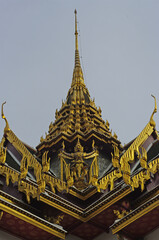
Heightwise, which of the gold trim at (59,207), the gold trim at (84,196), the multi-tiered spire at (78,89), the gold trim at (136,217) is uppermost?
the multi-tiered spire at (78,89)

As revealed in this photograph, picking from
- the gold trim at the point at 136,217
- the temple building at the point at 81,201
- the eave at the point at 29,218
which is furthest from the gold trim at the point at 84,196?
the gold trim at the point at 136,217

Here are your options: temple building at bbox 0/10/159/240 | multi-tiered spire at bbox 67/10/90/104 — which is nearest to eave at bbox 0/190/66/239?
temple building at bbox 0/10/159/240

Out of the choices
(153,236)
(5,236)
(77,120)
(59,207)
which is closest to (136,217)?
(153,236)

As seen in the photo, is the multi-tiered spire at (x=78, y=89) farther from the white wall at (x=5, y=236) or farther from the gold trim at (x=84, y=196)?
the white wall at (x=5, y=236)

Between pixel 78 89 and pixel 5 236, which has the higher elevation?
pixel 78 89

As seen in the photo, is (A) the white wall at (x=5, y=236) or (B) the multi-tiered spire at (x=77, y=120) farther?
(B) the multi-tiered spire at (x=77, y=120)

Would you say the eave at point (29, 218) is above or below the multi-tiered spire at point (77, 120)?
below

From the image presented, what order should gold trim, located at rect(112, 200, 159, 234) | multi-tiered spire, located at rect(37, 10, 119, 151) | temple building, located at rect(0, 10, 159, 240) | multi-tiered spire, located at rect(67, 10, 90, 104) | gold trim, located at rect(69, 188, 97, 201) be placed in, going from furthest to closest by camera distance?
multi-tiered spire, located at rect(67, 10, 90, 104) < multi-tiered spire, located at rect(37, 10, 119, 151) < gold trim, located at rect(69, 188, 97, 201) < temple building, located at rect(0, 10, 159, 240) < gold trim, located at rect(112, 200, 159, 234)

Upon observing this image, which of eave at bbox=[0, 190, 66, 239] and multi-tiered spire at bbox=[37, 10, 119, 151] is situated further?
multi-tiered spire at bbox=[37, 10, 119, 151]

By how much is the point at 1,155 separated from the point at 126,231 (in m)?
3.86

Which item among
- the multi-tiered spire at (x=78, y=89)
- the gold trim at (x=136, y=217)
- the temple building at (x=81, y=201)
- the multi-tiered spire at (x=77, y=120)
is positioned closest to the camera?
the gold trim at (x=136, y=217)

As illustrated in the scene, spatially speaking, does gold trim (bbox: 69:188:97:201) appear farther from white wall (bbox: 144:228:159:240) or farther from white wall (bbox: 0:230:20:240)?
white wall (bbox: 0:230:20:240)

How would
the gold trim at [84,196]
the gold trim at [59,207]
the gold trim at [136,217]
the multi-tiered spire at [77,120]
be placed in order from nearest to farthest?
the gold trim at [136,217], the gold trim at [59,207], the gold trim at [84,196], the multi-tiered spire at [77,120]

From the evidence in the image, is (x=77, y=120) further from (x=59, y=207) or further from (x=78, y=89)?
(x=59, y=207)
